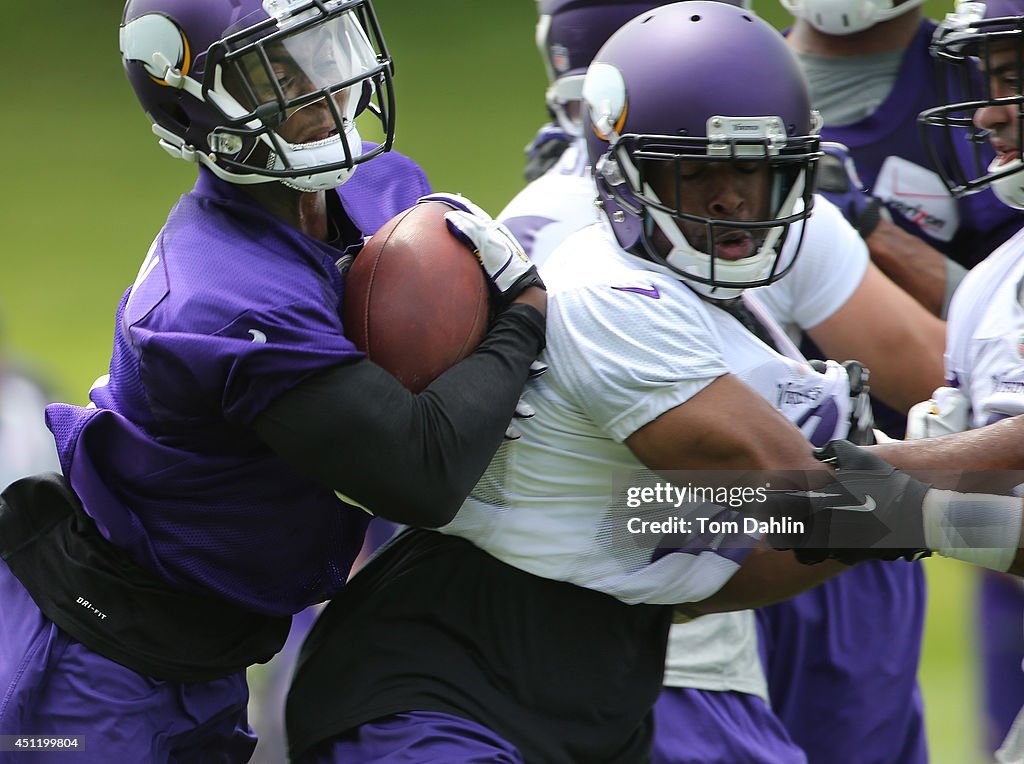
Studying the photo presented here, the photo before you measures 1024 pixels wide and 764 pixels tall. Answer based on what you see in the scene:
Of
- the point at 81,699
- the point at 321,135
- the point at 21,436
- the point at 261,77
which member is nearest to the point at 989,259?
the point at 321,135

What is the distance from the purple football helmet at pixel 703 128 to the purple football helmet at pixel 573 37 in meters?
0.84

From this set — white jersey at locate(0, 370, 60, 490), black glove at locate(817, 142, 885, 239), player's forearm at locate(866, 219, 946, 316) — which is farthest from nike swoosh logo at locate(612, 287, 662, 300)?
white jersey at locate(0, 370, 60, 490)

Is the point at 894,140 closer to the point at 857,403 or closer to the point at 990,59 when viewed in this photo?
the point at 990,59

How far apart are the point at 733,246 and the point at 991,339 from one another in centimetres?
46

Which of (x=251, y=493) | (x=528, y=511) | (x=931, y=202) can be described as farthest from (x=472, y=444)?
(x=931, y=202)

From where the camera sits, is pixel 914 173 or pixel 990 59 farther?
pixel 914 173

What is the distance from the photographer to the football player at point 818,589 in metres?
3.04

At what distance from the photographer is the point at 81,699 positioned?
244 centimetres

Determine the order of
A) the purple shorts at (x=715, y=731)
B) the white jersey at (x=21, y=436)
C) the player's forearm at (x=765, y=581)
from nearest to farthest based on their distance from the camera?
the player's forearm at (x=765, y=581)
the purple shorts at (x=715, y=731)
the white jersey at (x=21, y=436)

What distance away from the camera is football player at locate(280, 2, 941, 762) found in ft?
7.59

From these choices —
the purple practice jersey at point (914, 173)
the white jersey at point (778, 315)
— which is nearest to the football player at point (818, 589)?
the white jersey at point (778, 315)

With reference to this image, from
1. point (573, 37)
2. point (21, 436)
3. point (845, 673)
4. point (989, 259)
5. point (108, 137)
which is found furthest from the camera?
point (108, 137)

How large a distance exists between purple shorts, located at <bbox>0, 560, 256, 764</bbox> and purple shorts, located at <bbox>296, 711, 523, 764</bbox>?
301 mm

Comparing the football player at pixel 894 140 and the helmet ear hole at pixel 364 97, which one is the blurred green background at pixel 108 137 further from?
the helmet ear hole at pixel 364 97
